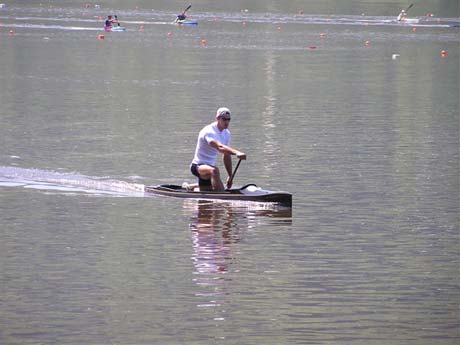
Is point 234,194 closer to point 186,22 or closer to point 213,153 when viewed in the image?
point 213,153

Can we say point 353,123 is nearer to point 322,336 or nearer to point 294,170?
point 294,170

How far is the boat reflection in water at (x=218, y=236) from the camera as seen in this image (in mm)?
14820

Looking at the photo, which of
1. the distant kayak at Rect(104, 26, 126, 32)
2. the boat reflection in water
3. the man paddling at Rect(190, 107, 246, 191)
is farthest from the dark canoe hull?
the distant kayak at Rect(104, 26, 126, 32)

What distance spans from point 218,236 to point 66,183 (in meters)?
4.83

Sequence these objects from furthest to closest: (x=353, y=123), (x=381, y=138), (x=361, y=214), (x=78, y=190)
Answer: (x=353, y=123), (x=381, y=138), (x=78, y=190), (x=361, y=214)

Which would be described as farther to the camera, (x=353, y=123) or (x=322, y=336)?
(x=353, y=123)

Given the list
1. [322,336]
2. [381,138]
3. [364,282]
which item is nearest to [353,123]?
[381,138]

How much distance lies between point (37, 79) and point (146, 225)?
27.7 meters

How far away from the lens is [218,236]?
58.6 feet

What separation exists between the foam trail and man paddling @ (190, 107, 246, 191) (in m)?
1.01

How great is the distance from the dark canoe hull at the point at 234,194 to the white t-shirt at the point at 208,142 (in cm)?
55

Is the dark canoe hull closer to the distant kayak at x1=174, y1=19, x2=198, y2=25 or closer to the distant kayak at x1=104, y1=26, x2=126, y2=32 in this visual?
the distant kayak at x1=104, y1=26, x2=126, y2=32

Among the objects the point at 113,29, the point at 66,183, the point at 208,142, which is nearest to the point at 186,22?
the point at 113,29

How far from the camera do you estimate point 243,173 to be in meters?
23.7
